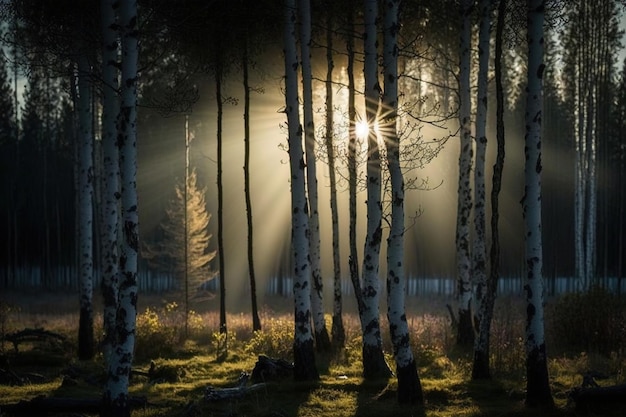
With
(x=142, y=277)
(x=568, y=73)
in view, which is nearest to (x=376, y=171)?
(x=568, y=73)

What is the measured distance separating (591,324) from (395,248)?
29.3 ft

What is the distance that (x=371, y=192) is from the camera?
11219 millimetres

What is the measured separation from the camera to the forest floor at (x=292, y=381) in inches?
384

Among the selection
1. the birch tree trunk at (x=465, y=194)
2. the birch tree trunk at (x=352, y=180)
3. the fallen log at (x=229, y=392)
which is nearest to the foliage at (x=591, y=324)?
the birch tree trunk at (x=465, y=194)

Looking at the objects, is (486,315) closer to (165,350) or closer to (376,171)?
(376,171)

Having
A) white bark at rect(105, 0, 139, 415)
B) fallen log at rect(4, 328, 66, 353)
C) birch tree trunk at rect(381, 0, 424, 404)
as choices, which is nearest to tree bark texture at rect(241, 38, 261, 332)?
fallen log at rect(4, 328, 66, 353)

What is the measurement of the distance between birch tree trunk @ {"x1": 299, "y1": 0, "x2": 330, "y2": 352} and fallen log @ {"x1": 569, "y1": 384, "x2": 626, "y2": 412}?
7.05 m

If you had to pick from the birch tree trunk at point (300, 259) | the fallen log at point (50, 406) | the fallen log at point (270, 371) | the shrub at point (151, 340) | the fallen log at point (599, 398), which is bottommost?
the shrub at point (151, 340)

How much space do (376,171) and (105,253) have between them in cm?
681

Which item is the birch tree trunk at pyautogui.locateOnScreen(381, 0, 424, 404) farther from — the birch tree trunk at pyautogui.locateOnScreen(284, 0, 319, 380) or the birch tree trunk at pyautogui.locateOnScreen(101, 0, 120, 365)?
the birch tree trunk at pyautogui.locateOnScreen(101, 0, 120, 365)

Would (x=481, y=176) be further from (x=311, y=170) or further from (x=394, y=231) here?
(x=394, y=231)

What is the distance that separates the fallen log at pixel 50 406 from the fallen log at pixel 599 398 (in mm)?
6601

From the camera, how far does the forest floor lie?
384 inches

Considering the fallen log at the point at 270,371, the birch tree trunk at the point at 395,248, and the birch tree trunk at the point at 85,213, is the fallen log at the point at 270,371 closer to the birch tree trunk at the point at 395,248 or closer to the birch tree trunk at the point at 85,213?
the birch tree trunk at the point at 395,248
